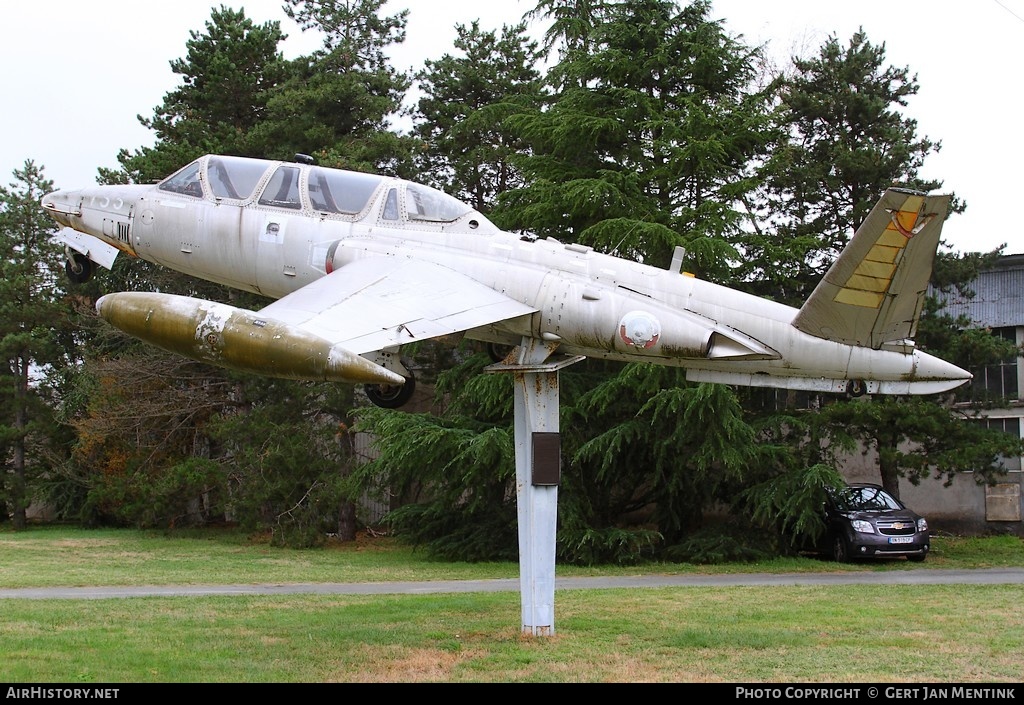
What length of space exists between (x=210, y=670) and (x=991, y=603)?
34.9 ft

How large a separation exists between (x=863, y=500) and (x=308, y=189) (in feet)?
53.5

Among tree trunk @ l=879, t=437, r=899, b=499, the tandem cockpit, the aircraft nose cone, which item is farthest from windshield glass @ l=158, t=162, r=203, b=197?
tree trunk @ l=879, t=437, r=899, b=499

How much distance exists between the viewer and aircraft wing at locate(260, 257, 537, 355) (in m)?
9.12

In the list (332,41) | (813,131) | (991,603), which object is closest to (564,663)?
(991,603)

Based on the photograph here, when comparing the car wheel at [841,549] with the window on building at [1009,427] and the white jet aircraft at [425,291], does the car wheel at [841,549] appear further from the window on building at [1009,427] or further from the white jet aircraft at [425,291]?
the white jet aircraft at [425,291]

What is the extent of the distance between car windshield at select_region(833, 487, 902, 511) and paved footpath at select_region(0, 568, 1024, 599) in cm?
265

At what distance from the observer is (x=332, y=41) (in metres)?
34.9

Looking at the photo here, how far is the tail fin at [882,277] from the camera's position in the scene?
8859mm

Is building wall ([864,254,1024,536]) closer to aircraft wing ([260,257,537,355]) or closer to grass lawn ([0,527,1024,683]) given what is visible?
grass lawn ([0,527,1024,683])

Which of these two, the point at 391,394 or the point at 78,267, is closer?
the point at 391,394

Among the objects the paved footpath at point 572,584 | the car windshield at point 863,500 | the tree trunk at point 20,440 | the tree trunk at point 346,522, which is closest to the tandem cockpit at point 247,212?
the paved footpath at point 572,584

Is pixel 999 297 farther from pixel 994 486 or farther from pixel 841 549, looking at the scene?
pixel 841 549

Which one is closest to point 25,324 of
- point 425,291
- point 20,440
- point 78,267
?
point 20,440

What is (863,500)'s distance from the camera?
917 inches
